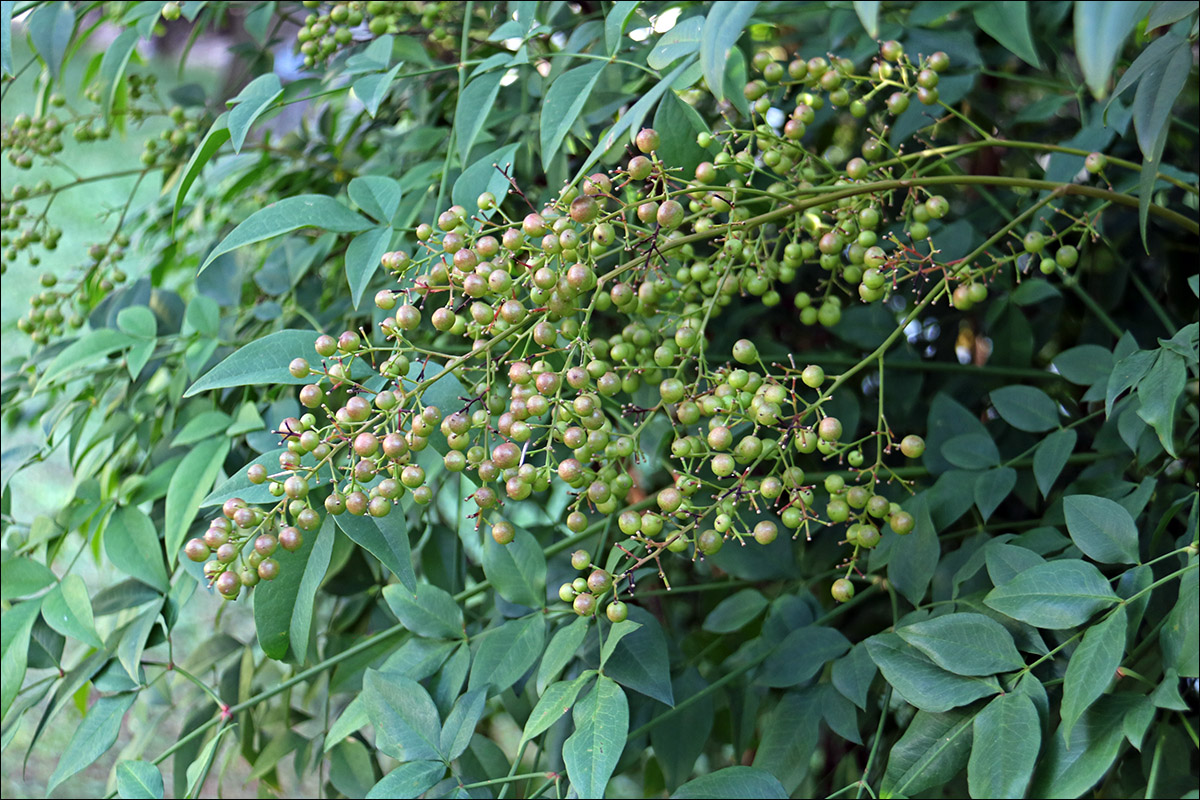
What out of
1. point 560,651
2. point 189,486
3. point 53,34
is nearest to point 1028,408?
point 560,651

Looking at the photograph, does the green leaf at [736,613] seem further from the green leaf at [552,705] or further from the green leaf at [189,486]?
the green leaf at [189,486]

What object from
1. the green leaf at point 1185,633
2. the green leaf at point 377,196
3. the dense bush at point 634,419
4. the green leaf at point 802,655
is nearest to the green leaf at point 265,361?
the dense bush at point 634,419

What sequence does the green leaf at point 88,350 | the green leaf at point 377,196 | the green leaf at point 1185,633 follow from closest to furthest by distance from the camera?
the green leaf at point 1185,633 < the green leaf at point 377,196 < the green leaf at point 88,350

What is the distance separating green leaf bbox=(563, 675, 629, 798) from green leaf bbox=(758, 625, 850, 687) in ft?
0.46

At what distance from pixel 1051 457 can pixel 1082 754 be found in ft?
0.74

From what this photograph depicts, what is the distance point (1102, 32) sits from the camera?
0.30 m

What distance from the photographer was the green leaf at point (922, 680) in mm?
485

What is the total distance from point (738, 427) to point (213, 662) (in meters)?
0.55

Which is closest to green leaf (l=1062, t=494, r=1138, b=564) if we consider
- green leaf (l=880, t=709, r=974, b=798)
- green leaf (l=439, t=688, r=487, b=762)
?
green leaf (l=880, t=709, r=974, b=798)

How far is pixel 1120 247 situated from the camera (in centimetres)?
94

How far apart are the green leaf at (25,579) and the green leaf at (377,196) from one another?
0.39 meters

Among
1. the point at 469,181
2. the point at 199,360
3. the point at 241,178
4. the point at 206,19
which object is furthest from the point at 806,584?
the point at 206,19

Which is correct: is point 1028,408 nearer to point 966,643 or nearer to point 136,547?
point 966,643

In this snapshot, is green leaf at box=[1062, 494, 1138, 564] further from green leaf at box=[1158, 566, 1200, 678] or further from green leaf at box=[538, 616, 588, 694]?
green leaf at box=[538, 616, 588, 694]
